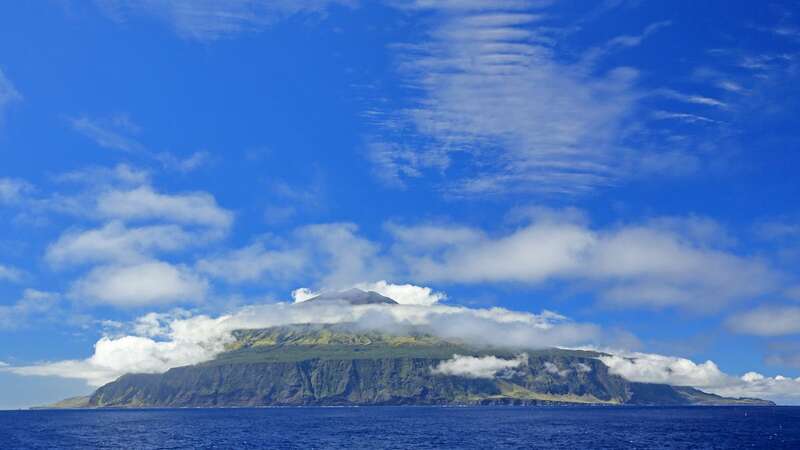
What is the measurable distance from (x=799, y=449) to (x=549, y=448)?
7518cm

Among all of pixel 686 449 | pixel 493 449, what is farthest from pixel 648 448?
pixel 493 449

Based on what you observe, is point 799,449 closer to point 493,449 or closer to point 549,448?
point 549,448

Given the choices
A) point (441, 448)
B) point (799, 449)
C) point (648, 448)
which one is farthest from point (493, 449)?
point (799, 449)

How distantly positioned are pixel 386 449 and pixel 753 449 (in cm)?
10974

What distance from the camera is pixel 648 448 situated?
648 ft

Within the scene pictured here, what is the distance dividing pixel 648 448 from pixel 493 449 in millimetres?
46143

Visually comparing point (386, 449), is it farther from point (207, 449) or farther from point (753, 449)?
point (753, 449)

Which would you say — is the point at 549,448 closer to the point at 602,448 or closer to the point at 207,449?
the point at 602,448

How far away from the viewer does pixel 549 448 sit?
199 m

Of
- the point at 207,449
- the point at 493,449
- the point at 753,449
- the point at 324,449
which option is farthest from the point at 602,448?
the point at 207,449

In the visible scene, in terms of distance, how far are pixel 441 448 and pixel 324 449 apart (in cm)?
3504

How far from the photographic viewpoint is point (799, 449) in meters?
200

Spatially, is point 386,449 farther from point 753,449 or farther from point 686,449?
point 753,449

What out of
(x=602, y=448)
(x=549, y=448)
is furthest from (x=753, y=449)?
(x=549, y=448)
